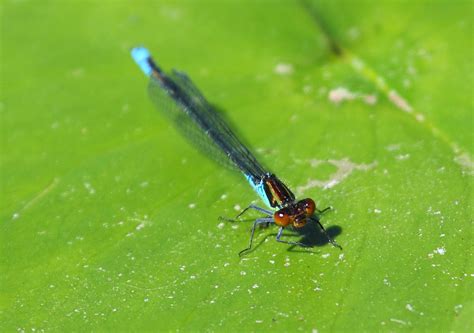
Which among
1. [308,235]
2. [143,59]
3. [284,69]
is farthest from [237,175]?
[143,59]

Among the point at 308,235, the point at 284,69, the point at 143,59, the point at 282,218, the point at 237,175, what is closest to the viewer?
the point at 282,218

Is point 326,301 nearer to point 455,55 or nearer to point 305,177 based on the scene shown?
point 305,177

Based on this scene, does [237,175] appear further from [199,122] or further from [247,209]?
[199,122]

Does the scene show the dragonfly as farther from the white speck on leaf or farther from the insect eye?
the white speck on leaf

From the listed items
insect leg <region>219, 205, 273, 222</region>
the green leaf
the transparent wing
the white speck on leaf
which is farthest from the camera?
the white speck on leaf

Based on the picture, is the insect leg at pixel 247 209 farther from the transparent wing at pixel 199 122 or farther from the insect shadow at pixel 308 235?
the transparent wing at pixel 199 122

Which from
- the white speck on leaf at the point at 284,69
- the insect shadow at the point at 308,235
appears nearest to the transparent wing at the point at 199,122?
the insect shadow at the point at 308,235

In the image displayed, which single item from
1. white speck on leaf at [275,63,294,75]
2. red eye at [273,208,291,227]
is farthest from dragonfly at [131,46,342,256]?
white speck on leaf at [275,63,294,75]

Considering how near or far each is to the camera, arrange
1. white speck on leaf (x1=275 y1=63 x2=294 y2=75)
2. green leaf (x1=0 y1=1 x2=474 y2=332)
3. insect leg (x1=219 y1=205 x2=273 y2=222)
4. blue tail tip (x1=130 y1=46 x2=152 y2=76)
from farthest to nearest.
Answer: blue tail tip (x1=130 y1=46 x2=152 y2=76)
white speck on leaf (x1=275 y1=63 x2=294 y2=75)
insect leg (x1=219 y1=205 x2=273 y2=222)
green leaf (x1=0 y1=1 x2=474 y2=332)
